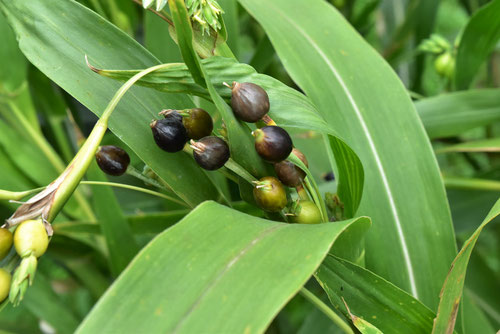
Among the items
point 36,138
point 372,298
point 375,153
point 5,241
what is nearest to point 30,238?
Result: point 5,241

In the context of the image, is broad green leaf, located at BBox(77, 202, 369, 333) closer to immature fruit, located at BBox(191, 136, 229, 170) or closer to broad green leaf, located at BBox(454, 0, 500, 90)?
immature fruit, located at BBox(191, 136, 229, 170)

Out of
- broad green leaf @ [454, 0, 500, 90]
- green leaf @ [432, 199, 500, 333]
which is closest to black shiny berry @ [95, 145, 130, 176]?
green leaf @ [432, 199, 500, 333]

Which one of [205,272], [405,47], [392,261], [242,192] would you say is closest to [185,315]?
[205,272]

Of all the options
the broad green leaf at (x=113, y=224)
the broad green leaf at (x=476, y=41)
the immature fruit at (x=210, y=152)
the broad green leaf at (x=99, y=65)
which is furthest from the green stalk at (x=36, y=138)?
the broad green leaf at (x=476, y=41)

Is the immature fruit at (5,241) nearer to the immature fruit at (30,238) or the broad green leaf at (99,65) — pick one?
the immature fruit at (30,238)

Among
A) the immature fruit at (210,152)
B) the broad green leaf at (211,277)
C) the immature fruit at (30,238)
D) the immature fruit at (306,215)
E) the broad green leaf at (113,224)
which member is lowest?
the broad green leaf at (113,224)

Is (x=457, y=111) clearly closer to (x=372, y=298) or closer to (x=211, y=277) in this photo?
(x=372, y=298)
